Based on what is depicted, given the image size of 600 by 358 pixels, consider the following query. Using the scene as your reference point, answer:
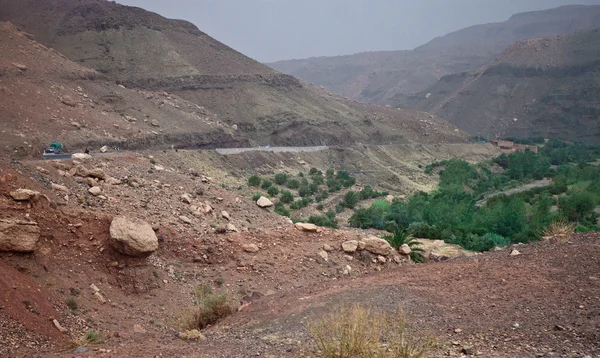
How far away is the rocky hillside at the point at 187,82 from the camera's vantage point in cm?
4603

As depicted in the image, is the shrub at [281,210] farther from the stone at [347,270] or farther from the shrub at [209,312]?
the shrub at [209,312]

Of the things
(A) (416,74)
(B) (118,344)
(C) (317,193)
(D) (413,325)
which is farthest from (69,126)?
(A) (416,74)

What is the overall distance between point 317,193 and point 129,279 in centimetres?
2705

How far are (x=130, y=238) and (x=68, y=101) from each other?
28390 millimetres

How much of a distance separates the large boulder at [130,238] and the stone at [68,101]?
2753 cm

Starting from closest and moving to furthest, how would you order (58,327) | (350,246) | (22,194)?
(58,327) < (22,194) < (350,246)

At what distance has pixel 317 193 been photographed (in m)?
37.5

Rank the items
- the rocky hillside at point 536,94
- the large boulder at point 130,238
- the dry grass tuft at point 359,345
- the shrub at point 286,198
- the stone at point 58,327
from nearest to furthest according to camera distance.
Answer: the dry grass tuft at point 359,345 → the stone at point 58,327 → the large boulder at point 130,238 → the shrub at point 286,198 → the rocky hillside at point 536,94

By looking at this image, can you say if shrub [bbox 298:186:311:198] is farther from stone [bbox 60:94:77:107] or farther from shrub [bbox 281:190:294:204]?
stone [bbox 60:94:77:107]

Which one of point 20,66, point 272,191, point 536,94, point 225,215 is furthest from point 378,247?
point 536,94

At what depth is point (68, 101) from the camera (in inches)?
1414

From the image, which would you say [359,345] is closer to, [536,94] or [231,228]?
[231,228]

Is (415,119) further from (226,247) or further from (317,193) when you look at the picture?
(226,247)

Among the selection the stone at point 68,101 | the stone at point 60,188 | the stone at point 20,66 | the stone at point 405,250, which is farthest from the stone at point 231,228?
the stone at point 20,66
